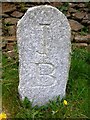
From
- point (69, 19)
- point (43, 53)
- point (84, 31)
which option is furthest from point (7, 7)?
point (43, 53)

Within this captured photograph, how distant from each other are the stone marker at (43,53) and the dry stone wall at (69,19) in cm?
149

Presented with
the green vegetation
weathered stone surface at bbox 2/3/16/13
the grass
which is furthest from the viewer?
weathered stone surface at bbox 2/3/16/13

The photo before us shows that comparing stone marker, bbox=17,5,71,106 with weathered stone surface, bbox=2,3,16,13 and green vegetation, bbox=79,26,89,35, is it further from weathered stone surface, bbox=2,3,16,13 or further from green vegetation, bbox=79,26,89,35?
weathered stone surface, bbox=2,3,16,13

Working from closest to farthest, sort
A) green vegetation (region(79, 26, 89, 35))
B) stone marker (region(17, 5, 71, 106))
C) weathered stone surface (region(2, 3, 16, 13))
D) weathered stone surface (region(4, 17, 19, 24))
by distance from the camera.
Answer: stone marker (region(17, 5, 71, 106))
green vegetation (region(79, 26, 89, 35))
weathered stone surface (region(4, 17, 19, 24))
weathered stone surface (region(2, 3, 16, 13))

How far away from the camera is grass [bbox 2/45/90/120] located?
163 inches

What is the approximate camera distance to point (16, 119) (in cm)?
408

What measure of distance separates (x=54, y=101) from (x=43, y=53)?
52cm

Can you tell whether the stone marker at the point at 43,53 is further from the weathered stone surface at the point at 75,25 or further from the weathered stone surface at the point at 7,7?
the weathered stone surface at the point at 7,7

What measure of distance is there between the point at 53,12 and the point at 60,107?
3.10 feet

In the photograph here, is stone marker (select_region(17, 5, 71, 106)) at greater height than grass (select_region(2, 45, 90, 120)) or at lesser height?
greater

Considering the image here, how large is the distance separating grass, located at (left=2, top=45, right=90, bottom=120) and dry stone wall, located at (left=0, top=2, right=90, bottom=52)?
2.95 ft

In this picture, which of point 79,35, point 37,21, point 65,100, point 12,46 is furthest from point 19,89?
point 79,35

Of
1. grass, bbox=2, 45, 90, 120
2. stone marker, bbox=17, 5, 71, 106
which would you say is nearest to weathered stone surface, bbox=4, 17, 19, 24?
grass, bbox=2, 45, 90, 120

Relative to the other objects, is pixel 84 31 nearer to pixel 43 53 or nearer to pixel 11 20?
pixel 11 20
